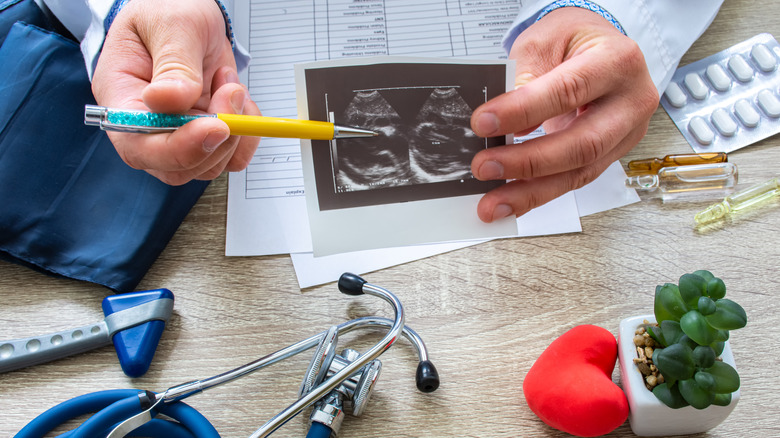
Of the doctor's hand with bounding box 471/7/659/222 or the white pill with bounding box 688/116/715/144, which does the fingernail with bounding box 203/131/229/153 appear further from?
the white pill with bounding box 688/116/715/144

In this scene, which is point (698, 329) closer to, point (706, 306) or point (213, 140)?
point (706, 306)

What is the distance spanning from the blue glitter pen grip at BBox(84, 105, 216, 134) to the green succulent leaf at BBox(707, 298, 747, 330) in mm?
464

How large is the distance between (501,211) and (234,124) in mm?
287

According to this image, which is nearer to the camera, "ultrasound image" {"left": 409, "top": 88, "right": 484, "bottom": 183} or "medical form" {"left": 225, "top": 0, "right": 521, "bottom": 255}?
"ultrasound image" {"left": 409, "top": 88, "right": 484, "bottom": 183}

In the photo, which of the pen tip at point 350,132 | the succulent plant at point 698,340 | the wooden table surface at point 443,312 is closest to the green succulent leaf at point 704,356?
the succulent plant at point 698,340

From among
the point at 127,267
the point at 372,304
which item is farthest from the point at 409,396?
the point at 127,267

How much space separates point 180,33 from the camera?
56cm

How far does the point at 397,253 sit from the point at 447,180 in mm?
106

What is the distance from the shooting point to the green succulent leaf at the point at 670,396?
0.44 m

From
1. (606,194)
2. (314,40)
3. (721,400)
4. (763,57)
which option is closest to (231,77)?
(314,40)

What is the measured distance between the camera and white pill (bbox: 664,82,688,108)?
0.70m

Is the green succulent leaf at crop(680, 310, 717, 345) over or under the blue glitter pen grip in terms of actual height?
under

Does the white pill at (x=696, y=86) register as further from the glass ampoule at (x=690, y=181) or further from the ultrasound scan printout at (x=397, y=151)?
the ultrasound scan printout at (x=397, y=151)

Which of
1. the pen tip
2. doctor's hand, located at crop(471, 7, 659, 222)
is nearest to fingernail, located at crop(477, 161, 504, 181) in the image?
doctor's hand, located at crop(471, 7, 659, 222)
